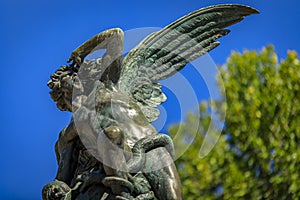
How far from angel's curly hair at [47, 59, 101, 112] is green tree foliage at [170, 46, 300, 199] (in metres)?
6.66

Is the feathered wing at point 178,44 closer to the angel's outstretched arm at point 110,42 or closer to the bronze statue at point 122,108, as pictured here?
the bronze statue at point 122,108

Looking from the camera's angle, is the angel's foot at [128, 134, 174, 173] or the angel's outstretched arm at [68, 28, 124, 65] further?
the angel's outstretched arm at [68, 28, 124, 65]

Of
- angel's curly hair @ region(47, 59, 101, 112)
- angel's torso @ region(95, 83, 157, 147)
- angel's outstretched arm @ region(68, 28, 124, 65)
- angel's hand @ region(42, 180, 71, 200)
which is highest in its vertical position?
angel's outstretched arm @ region(68, 28, 124, 65)

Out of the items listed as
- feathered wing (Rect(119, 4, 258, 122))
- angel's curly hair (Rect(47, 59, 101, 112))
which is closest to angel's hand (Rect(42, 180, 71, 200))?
angel's curly hair (Rect(47, 59, 101, 112))

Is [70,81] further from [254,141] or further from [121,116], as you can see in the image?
[254,141]

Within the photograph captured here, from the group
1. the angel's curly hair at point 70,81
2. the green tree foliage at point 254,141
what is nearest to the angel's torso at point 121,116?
the angel's curly hair at point 70,81

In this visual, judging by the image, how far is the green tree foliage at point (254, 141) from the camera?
11.6 meters

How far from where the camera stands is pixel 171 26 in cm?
480

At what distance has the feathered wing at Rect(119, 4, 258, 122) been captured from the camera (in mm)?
4750

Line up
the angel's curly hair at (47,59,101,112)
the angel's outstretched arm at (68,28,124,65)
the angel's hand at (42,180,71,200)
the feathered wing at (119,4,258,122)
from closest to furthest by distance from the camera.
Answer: the angel's hand at (42,180,71,200) < the angel's outstretched arm at (68,28,124,65) < the angel's curly hair at (47,59,101,112) < the feathered wing at (119,4,258,122)

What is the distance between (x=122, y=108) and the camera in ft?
14.1

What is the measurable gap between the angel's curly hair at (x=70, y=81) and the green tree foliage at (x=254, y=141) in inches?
262

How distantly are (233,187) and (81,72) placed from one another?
764 centimetres

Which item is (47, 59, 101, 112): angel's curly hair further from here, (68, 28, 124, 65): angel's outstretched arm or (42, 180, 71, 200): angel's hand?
(42, 180, 71, 200): angel's hand
